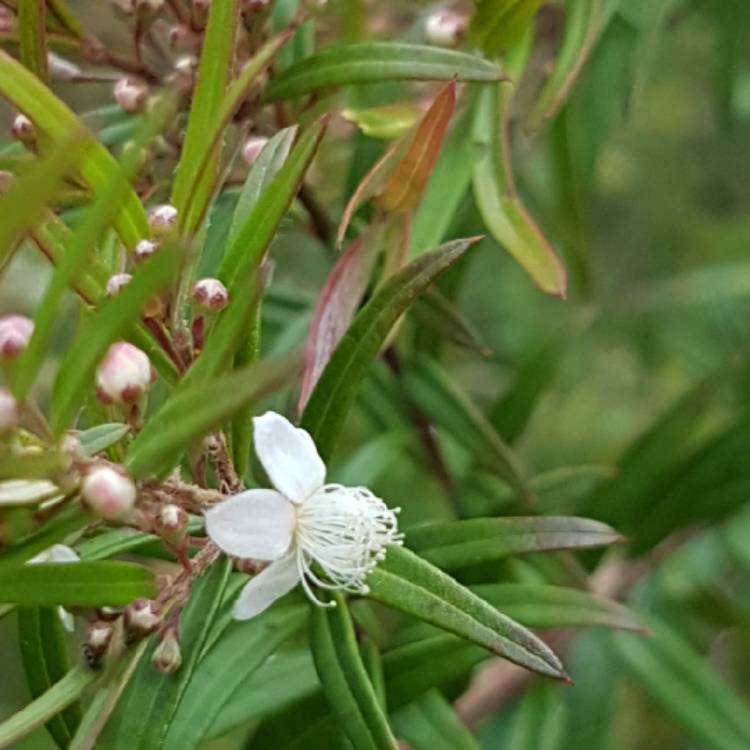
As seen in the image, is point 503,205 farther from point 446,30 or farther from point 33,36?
point 33,36

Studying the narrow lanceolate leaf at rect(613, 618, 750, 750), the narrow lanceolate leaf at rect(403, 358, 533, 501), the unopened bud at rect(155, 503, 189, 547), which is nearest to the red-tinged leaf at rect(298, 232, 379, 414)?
the unopened bud at rect(155, 503, 189, 547)

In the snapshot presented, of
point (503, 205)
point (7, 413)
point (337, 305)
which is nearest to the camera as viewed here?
point (7, 413)

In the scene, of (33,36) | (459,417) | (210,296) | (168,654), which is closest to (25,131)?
(33,36)

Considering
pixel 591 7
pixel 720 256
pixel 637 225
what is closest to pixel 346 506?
pixel 591 7

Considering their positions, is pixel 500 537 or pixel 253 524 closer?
pixel 253 524

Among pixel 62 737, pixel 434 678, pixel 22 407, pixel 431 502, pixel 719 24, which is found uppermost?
pixel 22 407

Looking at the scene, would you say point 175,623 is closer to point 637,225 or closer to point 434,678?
point 434,678
